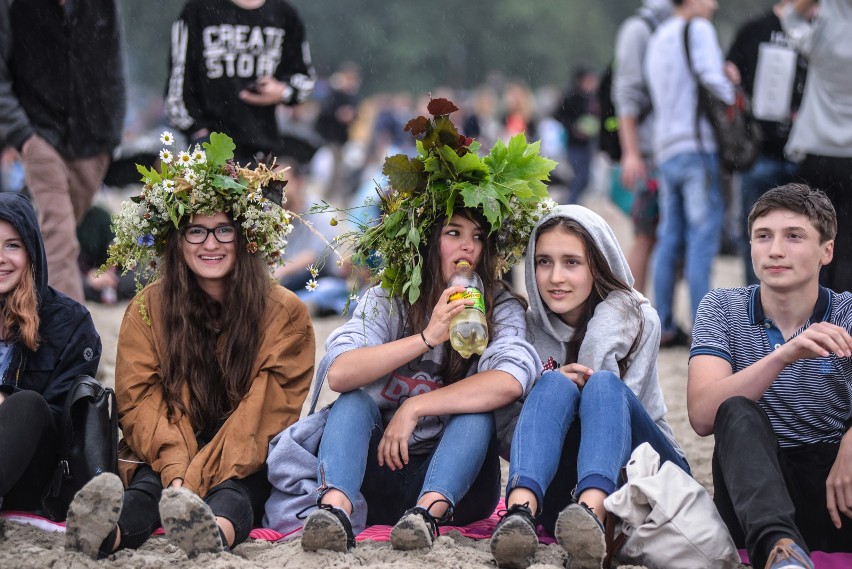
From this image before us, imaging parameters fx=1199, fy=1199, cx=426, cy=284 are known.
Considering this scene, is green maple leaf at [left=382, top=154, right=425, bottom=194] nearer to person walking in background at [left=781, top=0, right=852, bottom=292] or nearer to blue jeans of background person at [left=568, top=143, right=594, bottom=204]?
person walking in background at [left=781, top=0, right=852, bottom=292]

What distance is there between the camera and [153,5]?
5334 centimetres

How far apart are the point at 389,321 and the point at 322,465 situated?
2.46ft

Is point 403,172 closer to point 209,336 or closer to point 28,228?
point 209,336

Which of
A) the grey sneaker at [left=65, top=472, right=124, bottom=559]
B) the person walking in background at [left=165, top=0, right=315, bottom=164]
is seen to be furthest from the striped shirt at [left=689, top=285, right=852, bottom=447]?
the person walking in background at [left=165, top=0, right=315, bottom=164]

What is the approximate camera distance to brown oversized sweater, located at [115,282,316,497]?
182 inches

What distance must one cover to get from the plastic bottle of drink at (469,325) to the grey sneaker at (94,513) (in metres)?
1.37

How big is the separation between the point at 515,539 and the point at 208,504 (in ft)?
3.99

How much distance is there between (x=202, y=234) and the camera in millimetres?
4930

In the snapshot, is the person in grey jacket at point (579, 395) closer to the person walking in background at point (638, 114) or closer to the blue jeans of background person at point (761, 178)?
the blue jeans of background person at point (761, 178)

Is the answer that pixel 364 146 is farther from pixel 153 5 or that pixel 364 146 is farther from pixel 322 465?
pixel 153 5

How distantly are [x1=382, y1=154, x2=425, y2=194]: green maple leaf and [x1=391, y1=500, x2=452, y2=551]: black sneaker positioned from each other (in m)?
1.34

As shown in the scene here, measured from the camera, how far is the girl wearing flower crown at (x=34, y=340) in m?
4.58

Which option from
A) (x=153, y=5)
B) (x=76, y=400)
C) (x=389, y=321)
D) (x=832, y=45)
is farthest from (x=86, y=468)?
(x=153, y=5)

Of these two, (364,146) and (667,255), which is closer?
(667,255)
